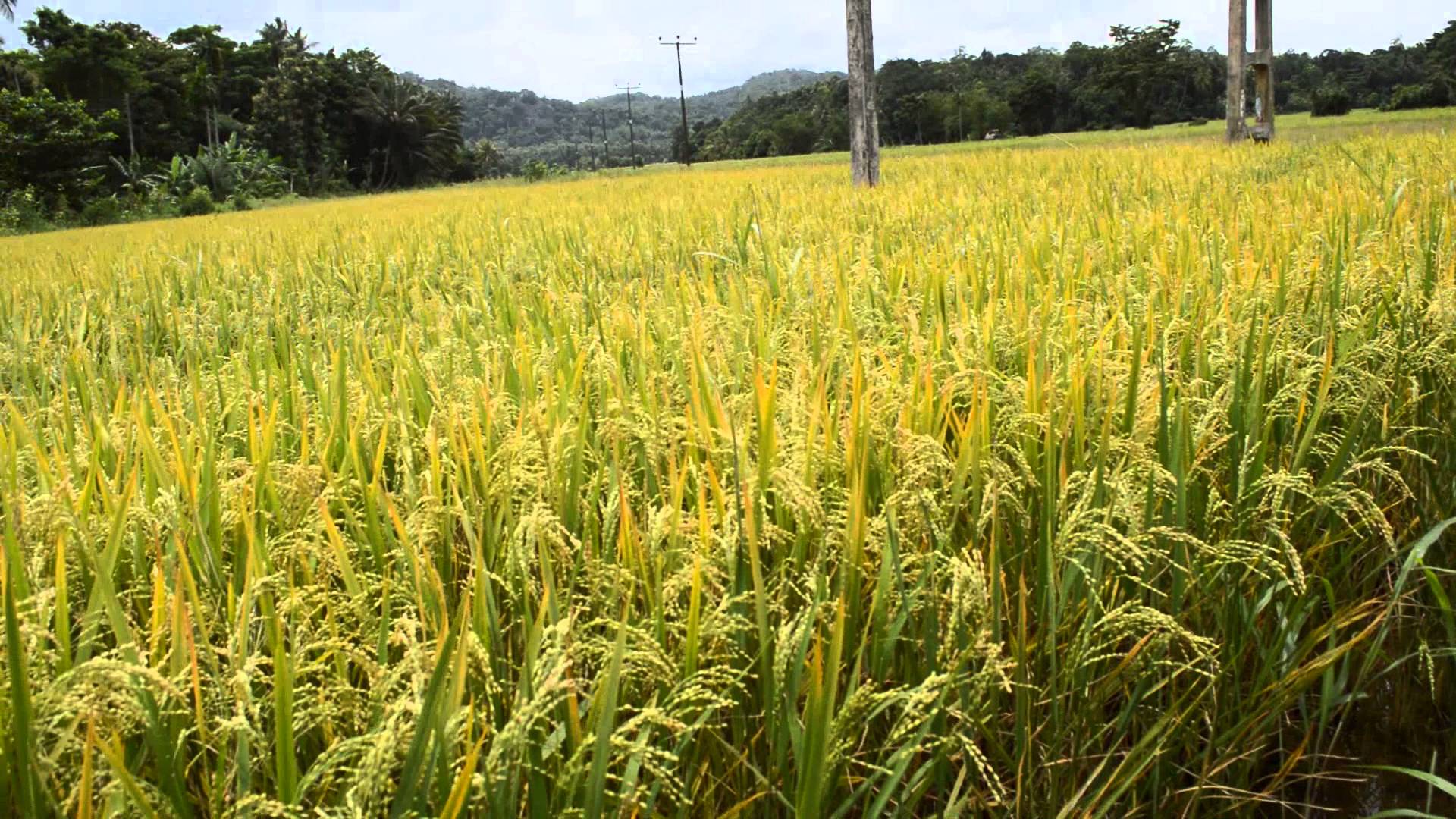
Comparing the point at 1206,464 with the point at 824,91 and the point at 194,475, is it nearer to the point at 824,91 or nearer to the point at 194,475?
the point at 194,475

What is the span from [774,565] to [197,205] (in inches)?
1124

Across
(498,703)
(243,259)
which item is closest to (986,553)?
(498,703)

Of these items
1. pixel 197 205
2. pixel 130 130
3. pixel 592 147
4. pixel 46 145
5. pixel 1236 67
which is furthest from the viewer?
pixel 592 147

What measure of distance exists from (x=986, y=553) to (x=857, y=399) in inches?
10.2

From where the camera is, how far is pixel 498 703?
0.87 meters

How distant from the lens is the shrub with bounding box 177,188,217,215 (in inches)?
980

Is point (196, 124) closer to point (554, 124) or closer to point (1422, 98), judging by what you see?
point (1422, 98)

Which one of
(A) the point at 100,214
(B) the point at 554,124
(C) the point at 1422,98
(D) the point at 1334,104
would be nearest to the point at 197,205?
(A) the point at 100,214

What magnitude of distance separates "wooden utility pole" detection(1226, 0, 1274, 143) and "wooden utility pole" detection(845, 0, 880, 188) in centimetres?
618

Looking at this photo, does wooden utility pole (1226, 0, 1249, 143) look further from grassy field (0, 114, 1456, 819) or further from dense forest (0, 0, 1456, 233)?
dense forest (0, 0, 1456, 233)

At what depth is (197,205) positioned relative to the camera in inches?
986

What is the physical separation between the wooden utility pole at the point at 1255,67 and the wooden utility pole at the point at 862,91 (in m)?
6.18

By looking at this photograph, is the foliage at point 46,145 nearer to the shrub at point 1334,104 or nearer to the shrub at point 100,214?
the shrub at point 100,214

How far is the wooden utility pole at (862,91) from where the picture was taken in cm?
913
